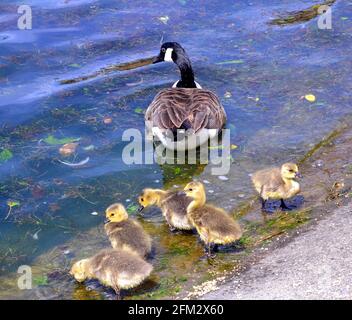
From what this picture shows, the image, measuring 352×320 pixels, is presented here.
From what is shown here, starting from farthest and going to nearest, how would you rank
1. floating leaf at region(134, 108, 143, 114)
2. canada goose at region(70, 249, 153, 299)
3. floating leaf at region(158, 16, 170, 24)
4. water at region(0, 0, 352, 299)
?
floating leaf at region(158, 16, 170, 24) → floating leaf at region(134, 108, 143, 114) → water at region(0, 0, 352, 299) → canada goose at region(70, 249, 153, 299)

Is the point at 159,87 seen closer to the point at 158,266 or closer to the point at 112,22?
the point at 112,22

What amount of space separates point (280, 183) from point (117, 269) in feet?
7.68

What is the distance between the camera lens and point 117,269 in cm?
658

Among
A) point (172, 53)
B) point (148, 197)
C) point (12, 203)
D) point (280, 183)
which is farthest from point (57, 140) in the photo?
point (280, 183)

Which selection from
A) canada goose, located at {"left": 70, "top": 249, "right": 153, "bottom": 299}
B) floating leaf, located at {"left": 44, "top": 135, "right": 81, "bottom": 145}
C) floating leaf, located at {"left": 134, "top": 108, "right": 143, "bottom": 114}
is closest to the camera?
canada goose, located at {"left": 70, "top": 249, "right": 153, "bottom": 299}

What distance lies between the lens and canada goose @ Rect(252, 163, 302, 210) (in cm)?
787

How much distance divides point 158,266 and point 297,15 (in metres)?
8.82

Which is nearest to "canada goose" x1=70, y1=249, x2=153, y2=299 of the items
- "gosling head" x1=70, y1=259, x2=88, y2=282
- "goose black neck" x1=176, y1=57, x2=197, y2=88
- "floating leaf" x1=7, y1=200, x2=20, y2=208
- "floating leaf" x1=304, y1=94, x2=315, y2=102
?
"gosling head" x1=70, y1=259, x2=88, y2=282

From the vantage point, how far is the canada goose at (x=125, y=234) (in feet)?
23.7

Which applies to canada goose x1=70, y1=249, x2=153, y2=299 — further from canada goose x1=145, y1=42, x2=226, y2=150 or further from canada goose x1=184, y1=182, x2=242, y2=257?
canada goose x1=145, y1=42, x2=226, y2=150

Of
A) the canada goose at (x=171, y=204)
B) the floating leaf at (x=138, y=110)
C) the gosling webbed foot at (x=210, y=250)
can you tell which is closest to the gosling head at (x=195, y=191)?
the canada goose at (x=171, y=204)

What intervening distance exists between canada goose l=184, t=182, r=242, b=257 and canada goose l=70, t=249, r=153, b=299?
819 millimetres
